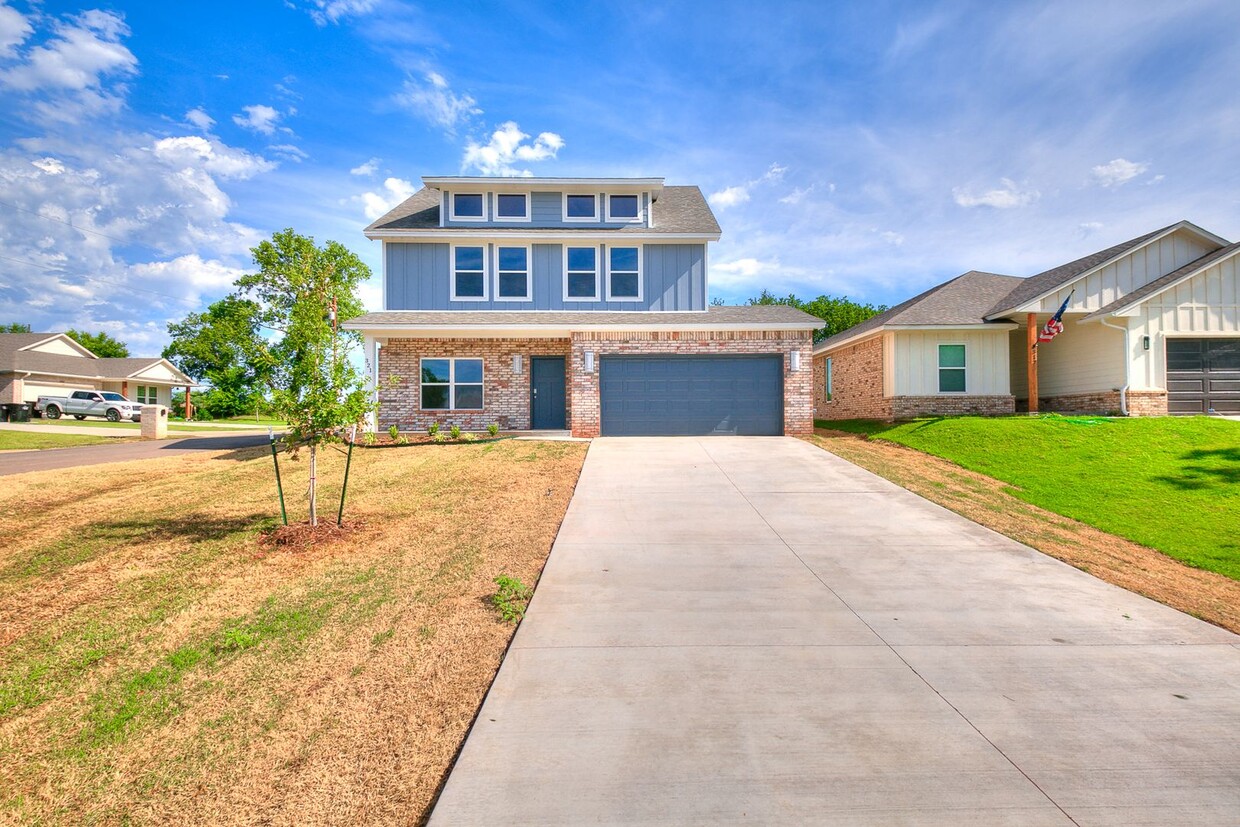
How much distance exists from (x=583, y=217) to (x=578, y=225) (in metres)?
0.33

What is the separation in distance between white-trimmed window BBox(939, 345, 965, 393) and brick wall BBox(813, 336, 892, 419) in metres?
1.66

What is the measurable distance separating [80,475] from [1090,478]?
19.0 m

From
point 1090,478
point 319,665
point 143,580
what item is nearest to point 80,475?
point 143,580

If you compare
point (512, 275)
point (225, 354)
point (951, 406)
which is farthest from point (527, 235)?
point (225, 354)

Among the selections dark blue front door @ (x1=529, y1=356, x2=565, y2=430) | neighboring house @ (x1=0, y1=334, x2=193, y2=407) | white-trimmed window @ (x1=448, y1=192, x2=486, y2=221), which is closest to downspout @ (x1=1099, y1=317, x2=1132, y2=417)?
dark blue front door @ (x1=529, y1=356, x2=565, y2=430)

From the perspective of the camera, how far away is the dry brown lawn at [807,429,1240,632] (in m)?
5.54

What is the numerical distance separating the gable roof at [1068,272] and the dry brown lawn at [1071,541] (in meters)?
7.73

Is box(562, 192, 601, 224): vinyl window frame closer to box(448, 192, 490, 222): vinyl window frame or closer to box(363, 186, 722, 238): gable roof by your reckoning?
box(363, 186, 722, 238): gable roof

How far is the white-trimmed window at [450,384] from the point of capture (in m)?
16.5

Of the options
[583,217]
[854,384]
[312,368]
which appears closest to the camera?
[312,368]

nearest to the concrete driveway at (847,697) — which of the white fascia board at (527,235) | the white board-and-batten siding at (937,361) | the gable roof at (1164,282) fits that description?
the white board-and-batten siding at (937,361)

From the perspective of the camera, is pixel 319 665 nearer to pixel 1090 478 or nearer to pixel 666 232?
pixel 1090 478

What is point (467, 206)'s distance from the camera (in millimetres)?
17953

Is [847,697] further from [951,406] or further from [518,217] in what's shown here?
[518,217]
